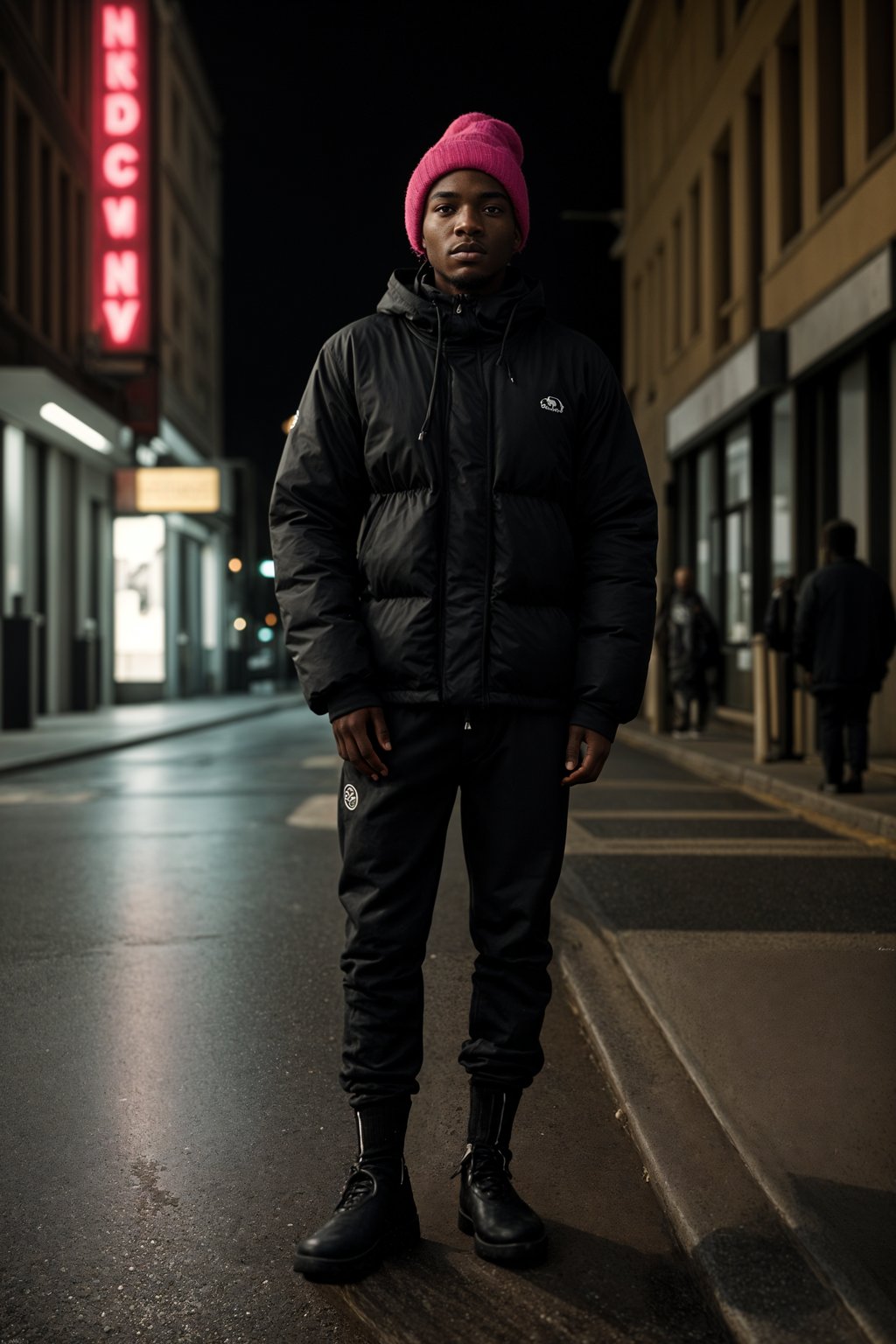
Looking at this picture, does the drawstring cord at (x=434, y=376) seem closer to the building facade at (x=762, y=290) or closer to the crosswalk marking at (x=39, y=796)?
the crosswalk marking at (x=39, y=796)

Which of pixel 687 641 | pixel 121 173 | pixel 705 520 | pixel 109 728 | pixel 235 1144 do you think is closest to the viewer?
pixel 235 1144

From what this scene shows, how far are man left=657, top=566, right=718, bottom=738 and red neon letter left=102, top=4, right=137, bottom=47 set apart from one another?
709 inches

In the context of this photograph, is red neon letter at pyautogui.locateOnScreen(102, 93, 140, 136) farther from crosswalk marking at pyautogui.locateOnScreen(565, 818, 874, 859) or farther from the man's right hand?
the man's right hand

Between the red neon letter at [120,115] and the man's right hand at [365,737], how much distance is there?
92.3ft

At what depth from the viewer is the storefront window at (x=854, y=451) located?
558 inches

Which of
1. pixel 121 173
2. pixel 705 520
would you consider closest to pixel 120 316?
pixel 121 173

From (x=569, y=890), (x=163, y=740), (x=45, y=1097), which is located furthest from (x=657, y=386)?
(x=45, y=1097)

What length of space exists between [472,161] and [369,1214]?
6.90 feet

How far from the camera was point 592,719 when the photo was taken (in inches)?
116

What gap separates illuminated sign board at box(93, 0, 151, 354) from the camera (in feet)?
92.8

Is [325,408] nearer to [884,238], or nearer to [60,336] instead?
[884,238]

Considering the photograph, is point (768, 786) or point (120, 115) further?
point (120, 115)

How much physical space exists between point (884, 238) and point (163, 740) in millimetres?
12253

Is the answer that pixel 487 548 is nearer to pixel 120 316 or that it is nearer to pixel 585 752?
pixel 585 752
